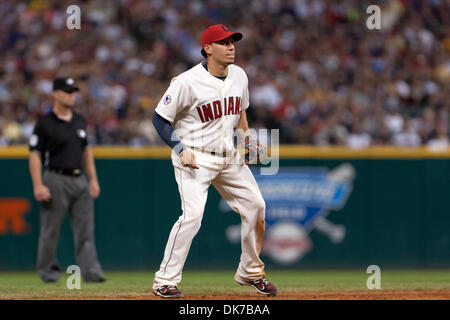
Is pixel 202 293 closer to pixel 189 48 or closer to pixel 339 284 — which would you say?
pixel 339 284

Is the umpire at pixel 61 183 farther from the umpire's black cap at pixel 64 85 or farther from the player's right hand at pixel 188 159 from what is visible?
the player's right hand at pixel 188 159

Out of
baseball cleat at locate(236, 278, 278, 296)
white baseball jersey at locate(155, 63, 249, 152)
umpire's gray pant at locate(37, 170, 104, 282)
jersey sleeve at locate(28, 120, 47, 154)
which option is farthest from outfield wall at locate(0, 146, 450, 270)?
white baseball jersey at locate(155, 63, 249, 152)

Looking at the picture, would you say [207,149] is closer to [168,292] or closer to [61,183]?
[168,292]

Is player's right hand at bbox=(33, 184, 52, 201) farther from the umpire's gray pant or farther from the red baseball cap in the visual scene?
the red baseball cap

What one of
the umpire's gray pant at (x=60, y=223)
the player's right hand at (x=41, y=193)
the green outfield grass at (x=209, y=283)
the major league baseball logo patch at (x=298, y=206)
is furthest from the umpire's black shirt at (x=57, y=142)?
the major league baseball logo patch at (x=298, y=206)

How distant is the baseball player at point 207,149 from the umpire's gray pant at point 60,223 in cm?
230

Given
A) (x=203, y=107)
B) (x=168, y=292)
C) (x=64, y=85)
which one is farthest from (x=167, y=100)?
(x=64, y=85)

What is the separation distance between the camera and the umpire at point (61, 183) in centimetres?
824

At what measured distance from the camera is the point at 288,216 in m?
10.7

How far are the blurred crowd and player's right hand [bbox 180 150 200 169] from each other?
6.02 meters

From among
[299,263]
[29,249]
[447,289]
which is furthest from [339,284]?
[29,249]

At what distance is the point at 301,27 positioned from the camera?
15.3 metres

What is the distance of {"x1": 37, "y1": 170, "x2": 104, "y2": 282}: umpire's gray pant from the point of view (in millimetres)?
8258

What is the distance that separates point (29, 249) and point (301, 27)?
23.8 feet
